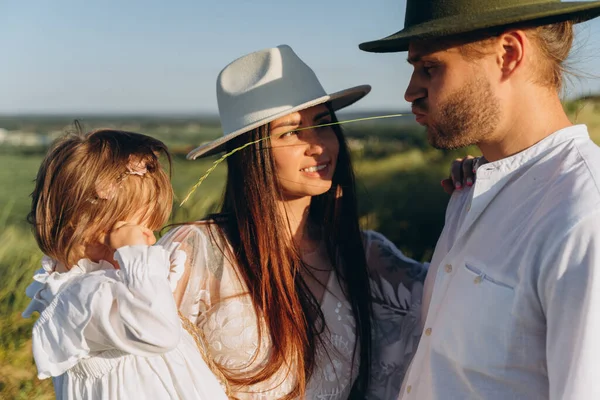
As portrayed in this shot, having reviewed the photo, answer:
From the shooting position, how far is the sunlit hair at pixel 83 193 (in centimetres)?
207

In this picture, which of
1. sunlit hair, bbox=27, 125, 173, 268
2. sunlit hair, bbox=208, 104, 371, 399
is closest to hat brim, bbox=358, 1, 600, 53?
sunlit hair, bbox=208, 104, 371, 399

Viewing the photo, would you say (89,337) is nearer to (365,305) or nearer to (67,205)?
(67,205)

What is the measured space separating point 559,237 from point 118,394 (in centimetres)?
135

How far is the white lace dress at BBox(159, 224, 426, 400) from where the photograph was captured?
244cm

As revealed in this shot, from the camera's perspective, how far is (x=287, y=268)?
8.54ft

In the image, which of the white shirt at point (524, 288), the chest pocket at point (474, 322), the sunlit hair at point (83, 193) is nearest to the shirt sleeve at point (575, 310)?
the white shirt at point (524, 288)

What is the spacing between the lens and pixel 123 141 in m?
2.21

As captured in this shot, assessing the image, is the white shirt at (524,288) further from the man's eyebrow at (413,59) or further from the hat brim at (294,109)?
the hat brim at (294,109)

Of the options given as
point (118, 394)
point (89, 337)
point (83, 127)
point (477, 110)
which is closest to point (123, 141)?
point (83, 127)

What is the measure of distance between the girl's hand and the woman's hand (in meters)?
1.22

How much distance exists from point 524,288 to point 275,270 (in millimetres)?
1080

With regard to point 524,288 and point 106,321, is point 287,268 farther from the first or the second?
point 524,288

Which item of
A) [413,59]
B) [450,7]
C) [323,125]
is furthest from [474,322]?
[323,125]

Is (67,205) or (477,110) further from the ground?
(477,110)
